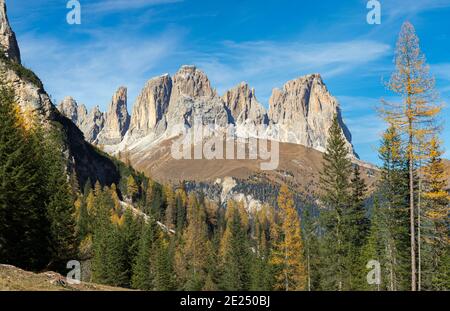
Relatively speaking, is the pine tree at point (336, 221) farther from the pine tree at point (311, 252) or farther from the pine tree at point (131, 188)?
the pine tree at point (131, 188)

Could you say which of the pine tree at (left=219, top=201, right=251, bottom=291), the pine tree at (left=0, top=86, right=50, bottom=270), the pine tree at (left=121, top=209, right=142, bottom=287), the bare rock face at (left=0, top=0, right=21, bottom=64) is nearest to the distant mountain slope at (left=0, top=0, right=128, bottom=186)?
the bare rock face at (left=0, top=0, right=21, bottom=64)

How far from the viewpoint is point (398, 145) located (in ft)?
96.2

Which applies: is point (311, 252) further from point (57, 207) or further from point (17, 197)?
point (17, 197)

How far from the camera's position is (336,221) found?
142 feet

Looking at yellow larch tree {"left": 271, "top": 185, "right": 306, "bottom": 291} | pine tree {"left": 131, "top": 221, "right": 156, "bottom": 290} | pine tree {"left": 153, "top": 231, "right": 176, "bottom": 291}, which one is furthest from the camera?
pine tree {"left": 153, "top": 231, "right": 176, "bottom": 291}

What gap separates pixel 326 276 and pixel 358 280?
3.84 m

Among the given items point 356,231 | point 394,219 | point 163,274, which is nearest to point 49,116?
point 163,274

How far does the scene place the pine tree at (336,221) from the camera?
141 ft

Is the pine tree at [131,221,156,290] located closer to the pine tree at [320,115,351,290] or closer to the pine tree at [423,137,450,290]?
the pine tree at [320,115,351,290]

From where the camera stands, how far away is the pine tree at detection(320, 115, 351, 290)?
141 feet

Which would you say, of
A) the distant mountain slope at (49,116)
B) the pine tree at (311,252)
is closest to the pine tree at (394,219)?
the pine tree at (311,252)

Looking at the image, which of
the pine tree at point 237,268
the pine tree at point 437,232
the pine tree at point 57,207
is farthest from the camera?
the pine tree at point 237,268

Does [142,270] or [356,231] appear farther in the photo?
[142,270]
